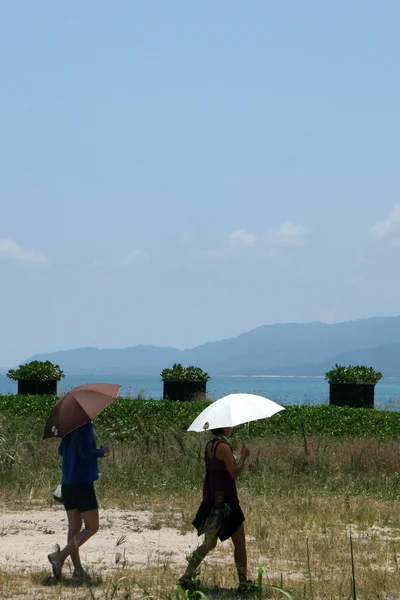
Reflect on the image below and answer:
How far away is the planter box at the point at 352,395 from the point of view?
27181 mm

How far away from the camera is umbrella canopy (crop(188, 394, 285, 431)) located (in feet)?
25.0

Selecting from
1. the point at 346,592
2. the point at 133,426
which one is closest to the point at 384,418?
the point at 133,426

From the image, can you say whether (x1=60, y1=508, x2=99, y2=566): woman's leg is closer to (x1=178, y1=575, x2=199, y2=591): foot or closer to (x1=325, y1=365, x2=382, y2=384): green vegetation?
(x1=178, y1=575, x2=199, y2=591): foot

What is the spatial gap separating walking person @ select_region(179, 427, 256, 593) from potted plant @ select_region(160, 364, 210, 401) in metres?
20.6

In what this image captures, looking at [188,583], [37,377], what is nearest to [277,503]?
[188,583]

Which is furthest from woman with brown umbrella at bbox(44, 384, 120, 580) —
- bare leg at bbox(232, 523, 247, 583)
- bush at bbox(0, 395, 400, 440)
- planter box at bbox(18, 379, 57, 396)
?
planter box at bbox(18, 379, 57, 396)

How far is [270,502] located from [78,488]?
4644 millimetres

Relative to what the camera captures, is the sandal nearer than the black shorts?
Yes

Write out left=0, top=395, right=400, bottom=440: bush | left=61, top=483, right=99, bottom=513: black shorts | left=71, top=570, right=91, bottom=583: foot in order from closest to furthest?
left=71, top=570, right=91, bottom=583: foot → left=61, top=483, right=99, bottom=513: black shorts → left=0, top=395, right=400, bottom=440: bush

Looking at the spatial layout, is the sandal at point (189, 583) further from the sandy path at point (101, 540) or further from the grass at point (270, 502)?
the sandy path at point (101, 540)

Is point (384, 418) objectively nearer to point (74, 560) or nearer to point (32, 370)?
point (32, 370)

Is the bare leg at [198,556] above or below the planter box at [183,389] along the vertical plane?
below

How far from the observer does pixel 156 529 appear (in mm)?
10547

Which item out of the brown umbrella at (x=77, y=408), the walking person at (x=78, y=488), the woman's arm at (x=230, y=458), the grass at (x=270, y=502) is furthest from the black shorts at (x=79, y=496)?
the woman's arm at (x=230, y=458)
